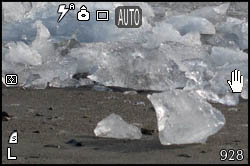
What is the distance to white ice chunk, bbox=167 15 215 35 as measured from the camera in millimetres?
7203

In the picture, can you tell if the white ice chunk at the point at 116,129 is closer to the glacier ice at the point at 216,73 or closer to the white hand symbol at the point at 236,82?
the glacier ice at the point at 216,73

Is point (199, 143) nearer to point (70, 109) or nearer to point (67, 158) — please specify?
point (67, 158)

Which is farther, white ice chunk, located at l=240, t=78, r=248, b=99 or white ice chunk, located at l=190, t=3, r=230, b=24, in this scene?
white ice chunk, located at l=190, t=3, r=230, b=24

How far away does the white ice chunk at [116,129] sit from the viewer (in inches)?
165

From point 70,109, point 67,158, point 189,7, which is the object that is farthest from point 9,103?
point 189,7

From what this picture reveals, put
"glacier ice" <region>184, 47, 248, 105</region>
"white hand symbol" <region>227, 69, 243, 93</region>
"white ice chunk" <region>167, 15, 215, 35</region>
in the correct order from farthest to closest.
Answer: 1. "white ice chunk" <region>167, 15, 215, 35</region>
2. "white hand symbol" <region>227, 69, 243, 93</region>
3. "glacier ice" <region>184, 47, 248, 105</region>

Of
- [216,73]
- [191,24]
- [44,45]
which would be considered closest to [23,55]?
[44,45]

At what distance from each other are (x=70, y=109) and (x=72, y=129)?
0.49 meters

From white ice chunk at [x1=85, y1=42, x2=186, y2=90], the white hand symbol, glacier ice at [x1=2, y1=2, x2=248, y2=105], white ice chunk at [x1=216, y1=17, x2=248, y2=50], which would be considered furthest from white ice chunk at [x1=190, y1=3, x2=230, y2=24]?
the white hand symbol

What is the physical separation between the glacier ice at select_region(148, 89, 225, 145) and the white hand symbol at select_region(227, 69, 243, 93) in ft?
4.20

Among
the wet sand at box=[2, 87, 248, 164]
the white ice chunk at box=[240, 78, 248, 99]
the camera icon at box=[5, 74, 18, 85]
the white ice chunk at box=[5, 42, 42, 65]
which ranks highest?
the white ice chunk at box=[5, 42, 42, 65]

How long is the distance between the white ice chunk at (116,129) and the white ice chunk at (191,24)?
10.1 ft

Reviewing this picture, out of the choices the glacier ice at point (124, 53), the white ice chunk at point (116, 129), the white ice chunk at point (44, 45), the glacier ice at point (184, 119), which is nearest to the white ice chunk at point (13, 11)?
the glacier ice at point (124, 53)

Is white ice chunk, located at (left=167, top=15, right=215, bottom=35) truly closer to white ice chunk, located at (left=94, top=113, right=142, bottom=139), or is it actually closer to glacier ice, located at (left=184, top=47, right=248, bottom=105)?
glacier ice, located at (left=184, top=47, right=248, bottom=105)
